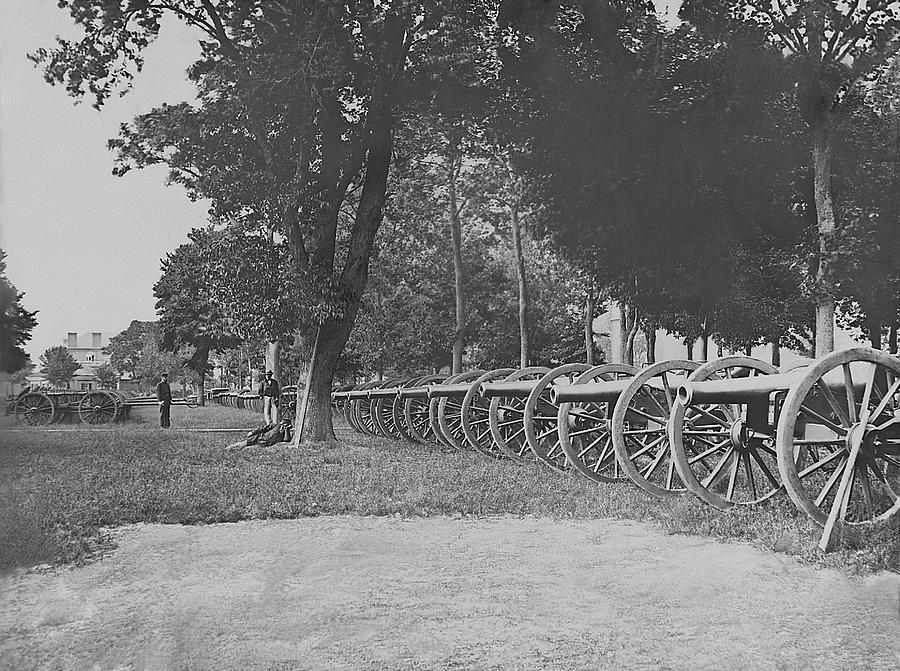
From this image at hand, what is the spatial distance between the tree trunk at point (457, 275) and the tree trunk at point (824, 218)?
2085mm

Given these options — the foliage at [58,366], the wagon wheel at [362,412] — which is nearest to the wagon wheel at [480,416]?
the wagon wheel at [362,412]

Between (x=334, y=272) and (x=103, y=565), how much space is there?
380cm

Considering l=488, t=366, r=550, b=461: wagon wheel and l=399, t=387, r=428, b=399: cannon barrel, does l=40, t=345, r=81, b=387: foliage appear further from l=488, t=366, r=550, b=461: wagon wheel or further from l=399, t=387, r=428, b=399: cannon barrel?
l=399, t=387, r=428, b=399: cannon barrel

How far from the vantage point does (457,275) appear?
18.5 ft

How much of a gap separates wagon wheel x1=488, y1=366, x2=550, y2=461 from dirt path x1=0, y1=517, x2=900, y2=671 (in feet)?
6.48

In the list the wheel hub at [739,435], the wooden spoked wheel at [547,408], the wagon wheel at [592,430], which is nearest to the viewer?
the wheel hub at [739,435]

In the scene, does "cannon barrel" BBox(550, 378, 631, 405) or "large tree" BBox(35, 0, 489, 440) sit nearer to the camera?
"cannon barrel" BBox(550, 378, 631, 405)

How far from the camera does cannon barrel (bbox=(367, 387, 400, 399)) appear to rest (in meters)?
6.64

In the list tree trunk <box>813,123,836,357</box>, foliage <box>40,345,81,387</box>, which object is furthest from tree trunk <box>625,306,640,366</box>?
foliage <box>40,345,81,387</box>

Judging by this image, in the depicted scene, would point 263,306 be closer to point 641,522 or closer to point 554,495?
point 554,495

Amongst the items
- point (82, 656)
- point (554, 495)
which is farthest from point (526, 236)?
point (82, 656)

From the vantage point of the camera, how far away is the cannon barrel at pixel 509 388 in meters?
4.44

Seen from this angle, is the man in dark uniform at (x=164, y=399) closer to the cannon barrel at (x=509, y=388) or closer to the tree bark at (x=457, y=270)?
the tree bark at (x=457, y=270)

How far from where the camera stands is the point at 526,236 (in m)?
6.07
